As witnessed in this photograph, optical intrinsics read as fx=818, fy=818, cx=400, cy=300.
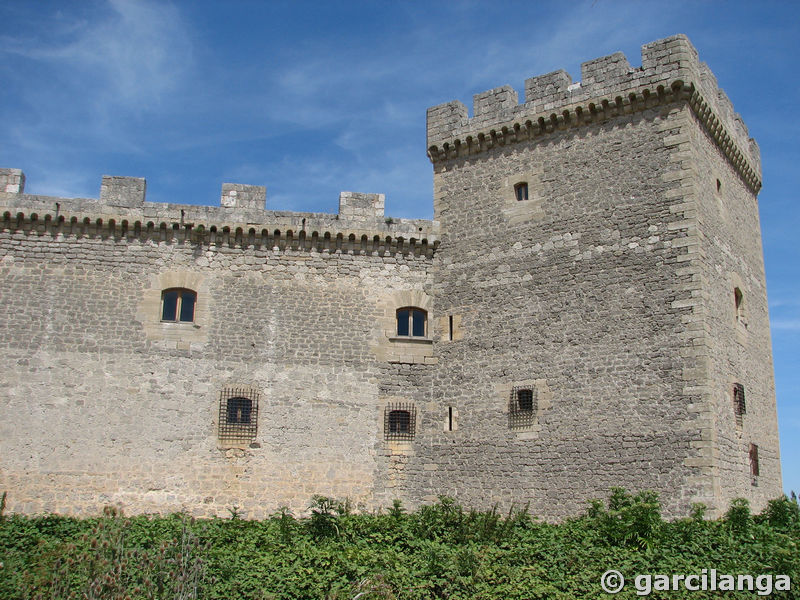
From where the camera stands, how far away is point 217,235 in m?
17.7

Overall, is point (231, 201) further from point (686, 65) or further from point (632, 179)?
point (686, 65)

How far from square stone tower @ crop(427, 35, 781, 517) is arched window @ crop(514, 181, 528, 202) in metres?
0.03

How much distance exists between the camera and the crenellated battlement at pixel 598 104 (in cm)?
1617

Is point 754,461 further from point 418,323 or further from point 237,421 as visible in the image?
point 237,421

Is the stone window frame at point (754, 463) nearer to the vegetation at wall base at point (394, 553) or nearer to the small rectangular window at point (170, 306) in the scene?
the vegetation at wall base at point (394, 553)

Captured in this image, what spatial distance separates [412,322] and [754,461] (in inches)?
294

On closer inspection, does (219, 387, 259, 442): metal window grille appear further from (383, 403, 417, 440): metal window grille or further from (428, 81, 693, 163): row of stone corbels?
(428, 81, 693, 163): row of stone corbels

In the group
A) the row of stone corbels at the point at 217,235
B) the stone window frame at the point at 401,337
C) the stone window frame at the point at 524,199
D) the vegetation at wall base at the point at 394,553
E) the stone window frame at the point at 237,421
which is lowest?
the vegetation at wall base at the point at 394,553

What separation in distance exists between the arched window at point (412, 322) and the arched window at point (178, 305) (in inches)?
174

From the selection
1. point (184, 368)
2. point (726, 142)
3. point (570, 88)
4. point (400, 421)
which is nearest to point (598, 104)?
point (570, 88)

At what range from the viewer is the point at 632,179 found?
636 inches

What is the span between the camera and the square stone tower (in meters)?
14.8

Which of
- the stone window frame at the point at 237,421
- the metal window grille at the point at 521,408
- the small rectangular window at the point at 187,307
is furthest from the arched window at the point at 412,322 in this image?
the small rectangular window at the point at 187,307

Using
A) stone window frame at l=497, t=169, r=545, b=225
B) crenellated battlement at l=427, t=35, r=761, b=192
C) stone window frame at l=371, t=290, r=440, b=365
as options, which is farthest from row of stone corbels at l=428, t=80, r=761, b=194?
stone window frame at l=371, t=290, r=440, b=365
